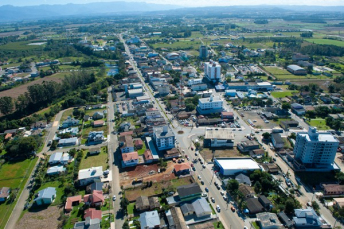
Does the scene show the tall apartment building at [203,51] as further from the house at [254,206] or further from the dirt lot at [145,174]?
the house at [254,206]

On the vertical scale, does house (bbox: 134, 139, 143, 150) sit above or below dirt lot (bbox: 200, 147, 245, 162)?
above

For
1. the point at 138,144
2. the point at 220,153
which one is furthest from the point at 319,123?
the point at 138,144

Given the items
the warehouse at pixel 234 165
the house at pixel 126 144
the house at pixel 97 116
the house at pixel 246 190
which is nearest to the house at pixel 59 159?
the house at pixel 126 144

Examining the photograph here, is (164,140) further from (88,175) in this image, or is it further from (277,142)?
(277,142)

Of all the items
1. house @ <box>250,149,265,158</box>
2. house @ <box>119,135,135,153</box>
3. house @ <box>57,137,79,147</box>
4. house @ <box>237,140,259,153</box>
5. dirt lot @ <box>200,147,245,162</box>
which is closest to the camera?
house @ <box>250,149,265,158</box>

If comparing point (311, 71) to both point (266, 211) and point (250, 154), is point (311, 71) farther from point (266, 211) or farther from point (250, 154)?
point (266, 211)

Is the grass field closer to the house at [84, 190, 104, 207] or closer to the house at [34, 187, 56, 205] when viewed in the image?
the house at [84, 190, 104, 207]

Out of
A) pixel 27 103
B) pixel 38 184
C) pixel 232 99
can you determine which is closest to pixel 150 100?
pixel 232 99

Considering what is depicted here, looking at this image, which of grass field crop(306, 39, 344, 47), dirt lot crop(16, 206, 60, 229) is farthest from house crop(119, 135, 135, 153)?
grass field crop(306, 39, 344, 47)
